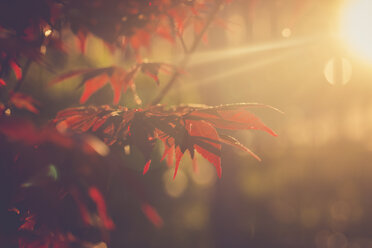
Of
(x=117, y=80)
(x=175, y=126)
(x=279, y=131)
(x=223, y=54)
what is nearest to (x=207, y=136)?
(x=175, y=126)

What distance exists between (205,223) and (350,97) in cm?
393

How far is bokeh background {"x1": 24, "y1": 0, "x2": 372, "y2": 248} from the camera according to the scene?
3068 mm

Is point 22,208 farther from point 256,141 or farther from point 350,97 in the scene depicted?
point 350,97

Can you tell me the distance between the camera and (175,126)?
2.94 ft

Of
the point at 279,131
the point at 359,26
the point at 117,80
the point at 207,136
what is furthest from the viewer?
the point at 279,131

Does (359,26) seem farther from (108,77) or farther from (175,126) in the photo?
(175,126)

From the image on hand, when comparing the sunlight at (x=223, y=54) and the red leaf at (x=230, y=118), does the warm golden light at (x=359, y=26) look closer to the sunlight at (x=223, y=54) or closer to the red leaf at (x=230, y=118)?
the sunlight at (x=223, y=54)

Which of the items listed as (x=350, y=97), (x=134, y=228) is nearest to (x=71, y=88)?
(x=134, y=228)

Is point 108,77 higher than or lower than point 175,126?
higher

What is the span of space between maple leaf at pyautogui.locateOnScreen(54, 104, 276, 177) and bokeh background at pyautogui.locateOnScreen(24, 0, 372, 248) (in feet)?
5.79

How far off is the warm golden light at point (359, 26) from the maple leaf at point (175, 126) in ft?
14.5

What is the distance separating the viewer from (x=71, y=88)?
4102mm

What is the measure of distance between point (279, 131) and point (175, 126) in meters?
5.07

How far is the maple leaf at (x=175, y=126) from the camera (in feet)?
2.82
